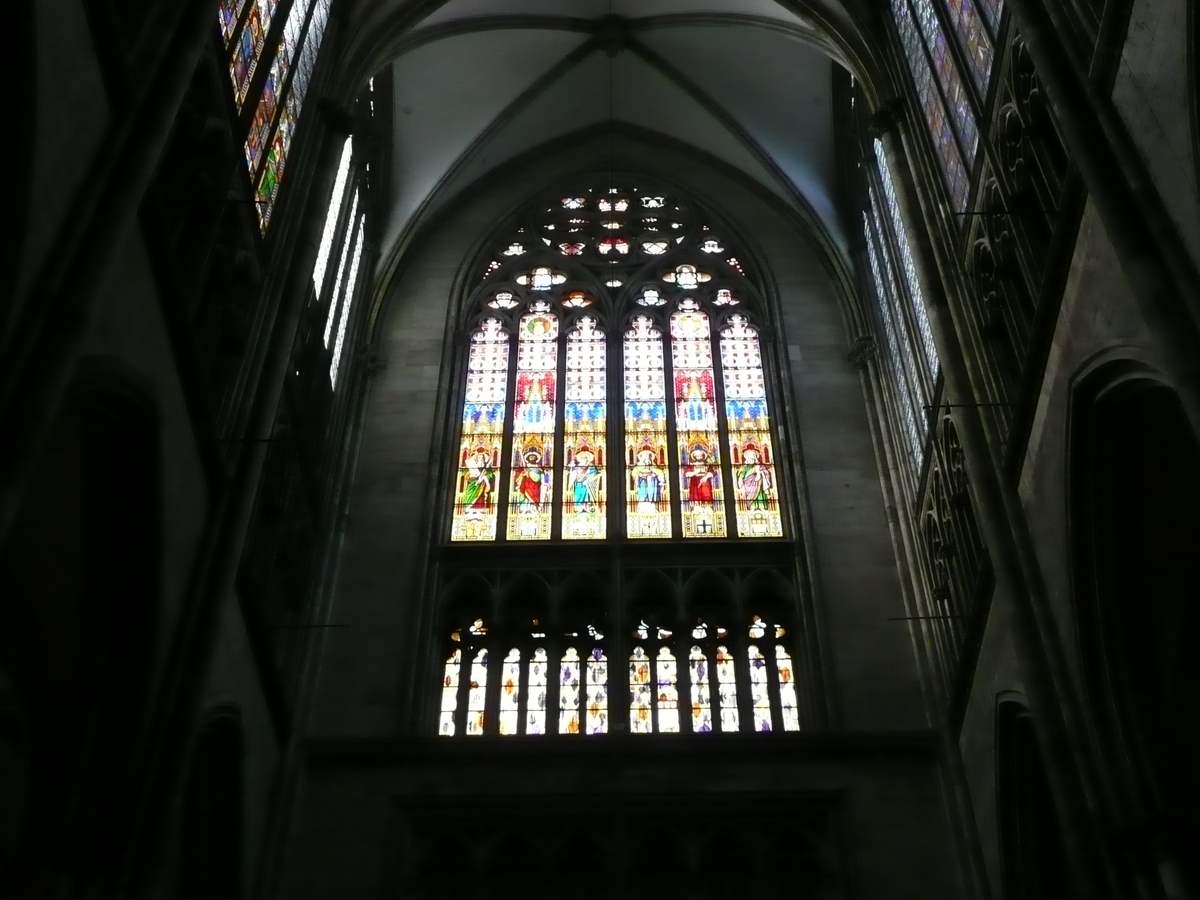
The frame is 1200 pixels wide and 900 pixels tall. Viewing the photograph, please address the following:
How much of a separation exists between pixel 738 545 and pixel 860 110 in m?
6.79

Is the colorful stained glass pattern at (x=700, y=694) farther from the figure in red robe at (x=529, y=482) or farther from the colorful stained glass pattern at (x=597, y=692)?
the figure in red robe at (x=529, y=482)

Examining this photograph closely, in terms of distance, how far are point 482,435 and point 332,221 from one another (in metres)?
3.33

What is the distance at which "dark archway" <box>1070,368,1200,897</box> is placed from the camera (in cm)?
866

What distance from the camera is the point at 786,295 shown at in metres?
19.2

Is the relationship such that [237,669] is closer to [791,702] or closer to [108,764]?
[108,764]

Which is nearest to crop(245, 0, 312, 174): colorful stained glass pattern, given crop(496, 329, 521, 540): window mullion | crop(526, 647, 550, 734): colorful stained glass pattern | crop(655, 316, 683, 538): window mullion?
crop(496, 329, 521, 540): window mullion

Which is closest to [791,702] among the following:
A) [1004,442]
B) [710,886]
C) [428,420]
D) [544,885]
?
[710,886]

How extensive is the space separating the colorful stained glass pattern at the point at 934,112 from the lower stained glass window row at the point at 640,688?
538 centimetres

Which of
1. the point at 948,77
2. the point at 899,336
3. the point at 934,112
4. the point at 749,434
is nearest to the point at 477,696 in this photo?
the point at 749,434

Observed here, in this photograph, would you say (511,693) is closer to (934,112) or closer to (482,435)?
(482,435)

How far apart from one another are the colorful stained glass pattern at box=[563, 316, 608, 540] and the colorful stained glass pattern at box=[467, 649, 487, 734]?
200 cm

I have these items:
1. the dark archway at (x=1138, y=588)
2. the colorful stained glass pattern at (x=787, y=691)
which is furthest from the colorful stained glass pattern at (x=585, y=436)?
the dark archway at (x=1138, y=588)

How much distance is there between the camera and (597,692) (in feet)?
47.8

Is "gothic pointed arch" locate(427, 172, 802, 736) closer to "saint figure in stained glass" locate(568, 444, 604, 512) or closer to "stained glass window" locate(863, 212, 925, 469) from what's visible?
"saint figure in stained glass" locate(568, 444, 604, 512)
